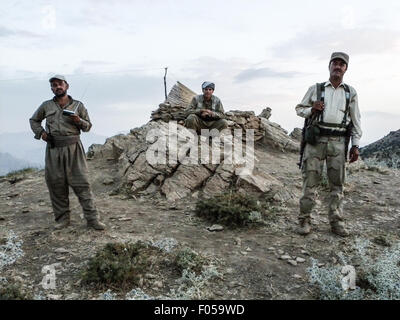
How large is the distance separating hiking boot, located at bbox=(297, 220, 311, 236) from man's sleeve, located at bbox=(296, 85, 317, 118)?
199cm

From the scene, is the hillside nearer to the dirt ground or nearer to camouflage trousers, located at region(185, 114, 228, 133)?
the dirt ground

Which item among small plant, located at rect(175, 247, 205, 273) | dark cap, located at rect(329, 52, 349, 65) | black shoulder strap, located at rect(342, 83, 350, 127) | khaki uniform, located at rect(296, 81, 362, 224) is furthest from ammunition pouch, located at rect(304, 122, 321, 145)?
small plant, located at rect(175, 247, 205, 273)

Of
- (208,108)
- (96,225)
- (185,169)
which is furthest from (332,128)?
(208,108)

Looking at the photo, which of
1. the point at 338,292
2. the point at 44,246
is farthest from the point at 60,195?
the point at 338,292

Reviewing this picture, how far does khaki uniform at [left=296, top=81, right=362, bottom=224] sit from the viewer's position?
582 centimetres

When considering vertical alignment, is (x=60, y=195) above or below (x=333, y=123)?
below

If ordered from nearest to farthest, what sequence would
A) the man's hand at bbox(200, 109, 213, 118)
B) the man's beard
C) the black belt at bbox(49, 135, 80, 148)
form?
the man's beard < the black belt at bbox(49, 135, 80, 148) < the man's hand at bbox(200, 109, 213, 118)

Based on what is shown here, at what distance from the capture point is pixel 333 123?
584 centimetres

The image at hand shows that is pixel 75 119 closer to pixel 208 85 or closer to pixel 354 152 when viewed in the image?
pixel 354 152

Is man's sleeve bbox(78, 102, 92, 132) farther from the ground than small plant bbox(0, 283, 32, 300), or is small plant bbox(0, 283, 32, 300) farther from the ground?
man's sleeve bbox(78, 102, 92, 132)

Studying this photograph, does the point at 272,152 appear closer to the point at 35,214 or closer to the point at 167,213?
the point at 167,213

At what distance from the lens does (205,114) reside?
10.8 metres

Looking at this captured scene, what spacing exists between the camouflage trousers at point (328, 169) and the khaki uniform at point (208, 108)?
5.07 m
